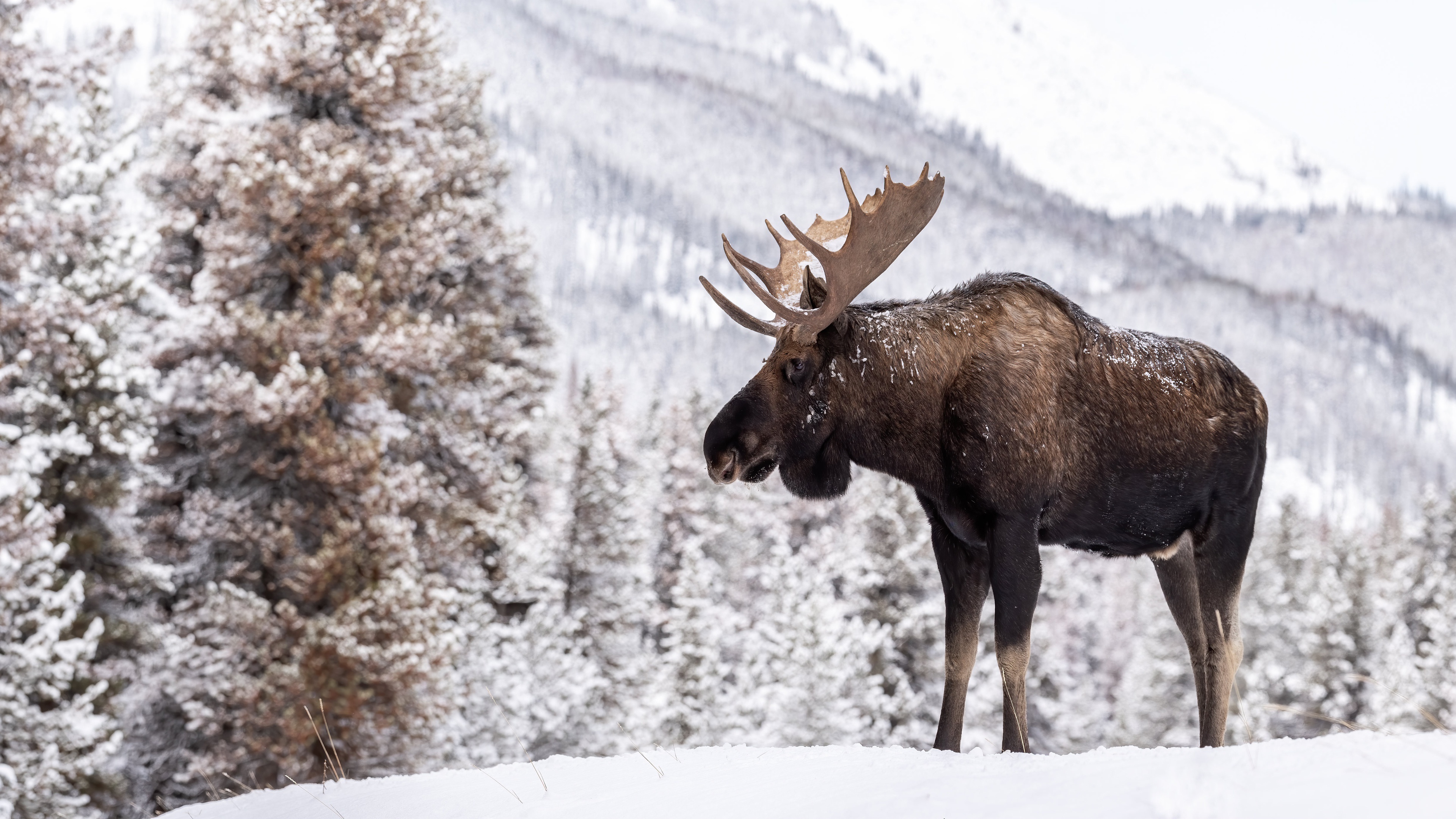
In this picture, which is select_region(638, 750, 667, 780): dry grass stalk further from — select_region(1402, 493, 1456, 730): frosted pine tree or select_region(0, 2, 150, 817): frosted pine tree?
select_region(1402, 493, 1456, 730): frosted pine tree

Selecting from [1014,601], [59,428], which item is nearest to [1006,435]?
[1014,601]

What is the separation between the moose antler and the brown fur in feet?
0.48

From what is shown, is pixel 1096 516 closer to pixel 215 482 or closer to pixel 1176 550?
pixel 1176 550

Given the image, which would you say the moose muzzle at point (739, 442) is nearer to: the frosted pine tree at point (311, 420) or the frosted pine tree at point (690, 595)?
the frosted pine tree at point (311, 420)

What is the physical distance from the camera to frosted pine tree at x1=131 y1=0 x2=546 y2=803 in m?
12.7

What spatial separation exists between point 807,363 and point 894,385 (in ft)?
1.44

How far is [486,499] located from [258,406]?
4.79 m

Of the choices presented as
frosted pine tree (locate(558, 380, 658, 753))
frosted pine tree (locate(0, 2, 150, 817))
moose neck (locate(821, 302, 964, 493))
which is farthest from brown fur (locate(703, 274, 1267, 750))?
frosted pine tree (locate(558, 380, 658, 753))

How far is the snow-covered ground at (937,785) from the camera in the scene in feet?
9.86

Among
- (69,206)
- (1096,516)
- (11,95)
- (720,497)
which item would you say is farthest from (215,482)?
(720,497)

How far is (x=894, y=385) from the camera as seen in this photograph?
5.66 metres

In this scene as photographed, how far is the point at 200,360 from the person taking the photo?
45.3 ft

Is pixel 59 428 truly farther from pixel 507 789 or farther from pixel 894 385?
pixel 894 385

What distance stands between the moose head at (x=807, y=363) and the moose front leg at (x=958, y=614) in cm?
66
